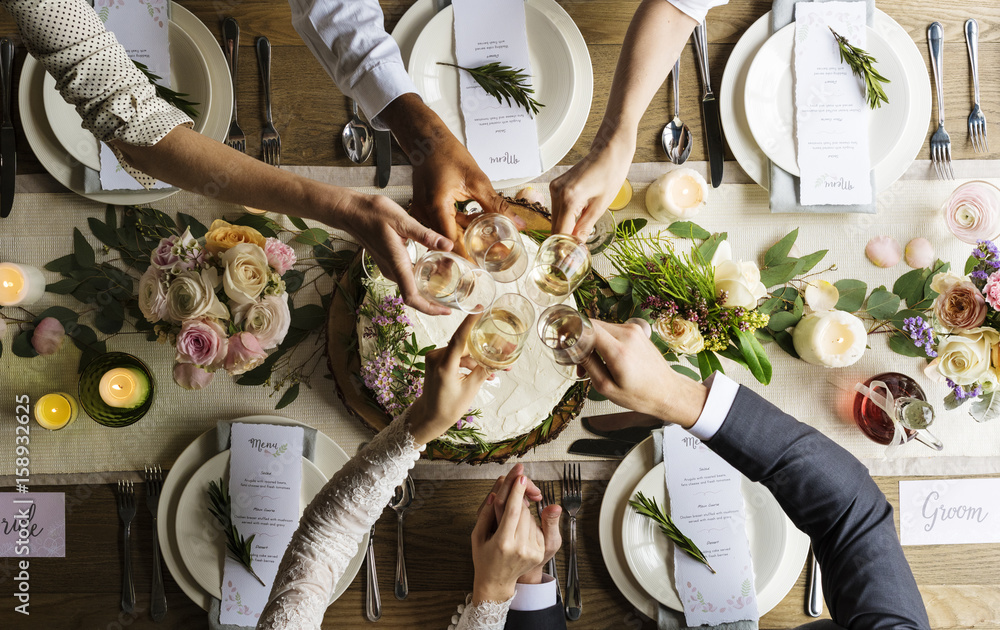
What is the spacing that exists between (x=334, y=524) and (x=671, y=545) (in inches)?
34.9

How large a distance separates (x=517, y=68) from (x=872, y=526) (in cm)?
136

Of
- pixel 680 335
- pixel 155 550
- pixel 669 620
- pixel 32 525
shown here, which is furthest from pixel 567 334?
pixel 32 525

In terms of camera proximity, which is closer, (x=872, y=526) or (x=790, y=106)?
(x=872, y=526)

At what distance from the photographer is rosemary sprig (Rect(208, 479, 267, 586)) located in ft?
4.95

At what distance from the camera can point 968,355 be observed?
1.35 metres

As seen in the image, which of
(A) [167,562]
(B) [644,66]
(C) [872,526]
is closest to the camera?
(C) [872,526]

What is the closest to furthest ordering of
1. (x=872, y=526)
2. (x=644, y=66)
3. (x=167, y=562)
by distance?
(x=872, y=526) → (x=644, y=66) → (x=167, y=562)

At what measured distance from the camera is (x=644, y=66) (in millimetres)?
1403

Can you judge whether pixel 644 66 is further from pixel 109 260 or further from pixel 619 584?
pixel 109 260

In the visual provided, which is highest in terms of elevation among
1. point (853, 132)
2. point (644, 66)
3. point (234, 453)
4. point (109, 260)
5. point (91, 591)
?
point (644, 66)

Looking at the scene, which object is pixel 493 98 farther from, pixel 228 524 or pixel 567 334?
pixel 228 524

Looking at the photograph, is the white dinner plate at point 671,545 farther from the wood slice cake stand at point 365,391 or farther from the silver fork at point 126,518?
the silver fork at point 126,518

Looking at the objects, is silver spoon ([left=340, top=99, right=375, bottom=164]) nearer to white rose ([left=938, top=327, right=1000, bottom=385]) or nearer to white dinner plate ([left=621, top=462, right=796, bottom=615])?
white dinner plate ([left=621, top=462, right=796, bottom=615])

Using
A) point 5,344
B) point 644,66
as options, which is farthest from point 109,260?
point 644,66
